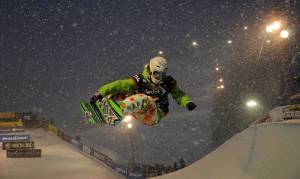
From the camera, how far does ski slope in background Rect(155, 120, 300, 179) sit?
9914 millimetres

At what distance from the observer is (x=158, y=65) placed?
459cm

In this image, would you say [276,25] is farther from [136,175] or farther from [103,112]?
[103,112]

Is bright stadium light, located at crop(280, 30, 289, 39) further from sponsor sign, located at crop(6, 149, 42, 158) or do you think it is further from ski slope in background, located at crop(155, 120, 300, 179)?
sponsor sign, located at crop(6, 149, 42, 158)

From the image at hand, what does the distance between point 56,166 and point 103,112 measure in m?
20.4

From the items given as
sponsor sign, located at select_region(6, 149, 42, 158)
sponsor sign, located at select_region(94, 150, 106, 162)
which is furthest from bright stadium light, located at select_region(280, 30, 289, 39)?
sponsor sign, located at select_region(6, 149, 42, 158)

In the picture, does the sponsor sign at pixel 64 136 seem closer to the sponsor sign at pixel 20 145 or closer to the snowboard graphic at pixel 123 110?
→ the sponsor sign at pixel 20 145

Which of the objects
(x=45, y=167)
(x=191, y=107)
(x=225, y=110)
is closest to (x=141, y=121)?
(x=191, y=107)

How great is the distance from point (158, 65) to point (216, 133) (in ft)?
188

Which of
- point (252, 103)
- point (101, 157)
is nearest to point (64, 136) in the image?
point (101, 157)

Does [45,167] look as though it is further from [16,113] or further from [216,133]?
[216,133]

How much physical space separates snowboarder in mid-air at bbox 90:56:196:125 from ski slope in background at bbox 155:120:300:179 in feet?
Result: 18.7

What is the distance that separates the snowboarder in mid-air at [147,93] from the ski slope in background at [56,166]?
17.8 m

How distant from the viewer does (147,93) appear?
16.6ft

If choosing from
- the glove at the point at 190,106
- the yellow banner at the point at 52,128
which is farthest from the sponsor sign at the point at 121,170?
the glove at the point at 190,106
